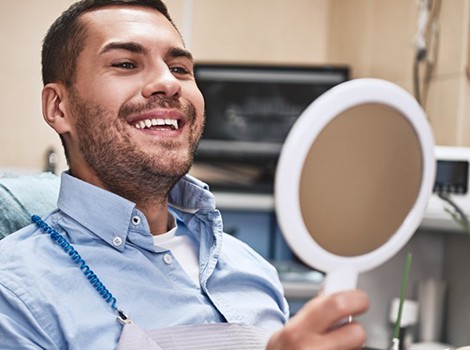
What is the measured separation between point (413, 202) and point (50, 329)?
0.57m

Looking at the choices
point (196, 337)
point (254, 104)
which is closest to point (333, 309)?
point (196, 337)

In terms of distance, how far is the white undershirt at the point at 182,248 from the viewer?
130 cm

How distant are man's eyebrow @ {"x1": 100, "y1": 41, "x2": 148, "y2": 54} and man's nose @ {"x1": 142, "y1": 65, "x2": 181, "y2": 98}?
0.14ft

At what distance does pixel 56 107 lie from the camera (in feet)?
4.43

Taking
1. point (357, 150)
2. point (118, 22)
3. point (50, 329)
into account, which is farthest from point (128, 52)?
point (357, 150)

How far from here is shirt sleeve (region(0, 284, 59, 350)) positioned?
3.31ft

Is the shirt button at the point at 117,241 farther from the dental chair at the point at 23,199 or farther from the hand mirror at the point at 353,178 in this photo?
the hand mirror at the point at 353,178

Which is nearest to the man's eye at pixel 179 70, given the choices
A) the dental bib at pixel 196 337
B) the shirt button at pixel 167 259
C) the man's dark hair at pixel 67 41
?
the man's dark hair at pixel 67 41

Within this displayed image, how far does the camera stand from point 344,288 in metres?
0.73

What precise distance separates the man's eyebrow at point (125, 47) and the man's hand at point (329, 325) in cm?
71

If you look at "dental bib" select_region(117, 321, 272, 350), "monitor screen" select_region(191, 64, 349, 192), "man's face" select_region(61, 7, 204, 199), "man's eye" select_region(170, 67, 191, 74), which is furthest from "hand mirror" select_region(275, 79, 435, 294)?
"monitor screen" select_region(191, 64, 349, 192)

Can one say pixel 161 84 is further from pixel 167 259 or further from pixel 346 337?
pixel 346 337

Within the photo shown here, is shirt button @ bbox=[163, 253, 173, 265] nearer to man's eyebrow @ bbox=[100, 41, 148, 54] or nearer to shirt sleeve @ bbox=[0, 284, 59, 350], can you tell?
shirt sleeve @ bbox=[0, 284, 59, 350]

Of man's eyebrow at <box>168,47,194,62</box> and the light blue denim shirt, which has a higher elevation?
man's eyebrow at <box>168,47,194,62</box>
